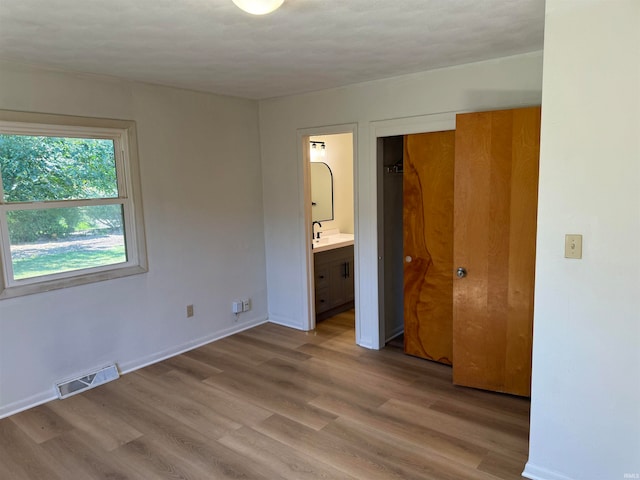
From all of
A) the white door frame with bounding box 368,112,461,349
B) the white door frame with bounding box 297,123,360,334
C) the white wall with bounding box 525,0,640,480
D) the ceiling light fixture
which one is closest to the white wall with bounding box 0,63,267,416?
the white door frame with bounding box 297,123,360,334

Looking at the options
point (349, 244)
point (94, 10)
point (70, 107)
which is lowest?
point (349, 244)

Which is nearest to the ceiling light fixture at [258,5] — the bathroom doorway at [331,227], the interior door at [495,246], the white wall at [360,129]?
the interior door at [495,246]

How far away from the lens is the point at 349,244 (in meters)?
5.27

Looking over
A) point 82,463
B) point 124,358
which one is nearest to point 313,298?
point 124,358

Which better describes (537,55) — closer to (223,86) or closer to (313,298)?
(223,86)

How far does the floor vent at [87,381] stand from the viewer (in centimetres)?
325

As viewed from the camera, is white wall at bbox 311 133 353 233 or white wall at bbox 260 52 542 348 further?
white wall at bbox 311 133 353 233

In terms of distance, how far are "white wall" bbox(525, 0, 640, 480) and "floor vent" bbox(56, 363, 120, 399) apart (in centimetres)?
307

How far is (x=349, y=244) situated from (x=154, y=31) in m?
3.35

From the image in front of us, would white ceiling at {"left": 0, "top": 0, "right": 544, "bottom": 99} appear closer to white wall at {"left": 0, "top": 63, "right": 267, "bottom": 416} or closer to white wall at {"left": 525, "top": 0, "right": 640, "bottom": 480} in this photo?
white wall at {"left": 0, "top": 63, "right": 267, "bottom": 416}

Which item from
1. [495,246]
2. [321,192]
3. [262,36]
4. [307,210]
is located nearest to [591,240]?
[495,246]

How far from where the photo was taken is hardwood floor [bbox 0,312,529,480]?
2.42m

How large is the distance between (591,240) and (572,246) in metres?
0.08

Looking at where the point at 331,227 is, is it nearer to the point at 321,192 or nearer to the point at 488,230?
the point at 321,192
